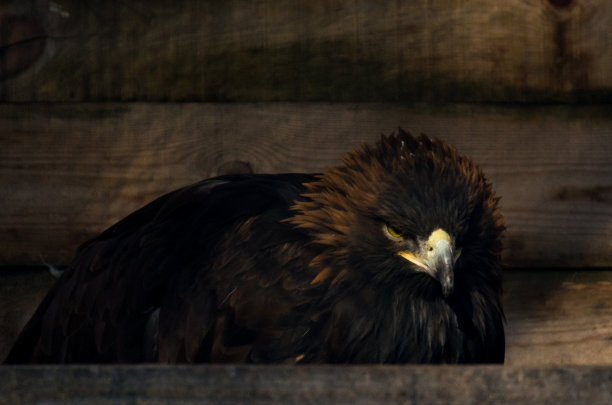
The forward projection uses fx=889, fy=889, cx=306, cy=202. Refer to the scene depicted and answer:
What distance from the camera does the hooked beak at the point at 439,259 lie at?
6.90 ft

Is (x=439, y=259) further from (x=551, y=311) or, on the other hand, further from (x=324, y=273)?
(x=551, y=311)

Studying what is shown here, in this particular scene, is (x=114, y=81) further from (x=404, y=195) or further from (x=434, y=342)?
(x=434, y=342)

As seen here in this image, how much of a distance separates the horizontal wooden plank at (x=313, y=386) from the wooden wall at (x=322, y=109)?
179 centimetres

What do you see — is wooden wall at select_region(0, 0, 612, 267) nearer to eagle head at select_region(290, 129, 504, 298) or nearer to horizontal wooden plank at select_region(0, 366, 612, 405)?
eagle head at select_region(290, 129, 504, 298)

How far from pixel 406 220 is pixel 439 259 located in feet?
0.47

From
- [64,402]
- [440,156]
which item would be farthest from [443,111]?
[64,402]

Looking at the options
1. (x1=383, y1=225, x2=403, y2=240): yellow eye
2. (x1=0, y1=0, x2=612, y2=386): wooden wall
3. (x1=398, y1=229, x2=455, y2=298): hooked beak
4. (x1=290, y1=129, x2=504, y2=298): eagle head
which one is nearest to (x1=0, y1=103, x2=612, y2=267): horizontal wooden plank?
(x1=0, y1=0, x2=612, y2=386): wooden wall

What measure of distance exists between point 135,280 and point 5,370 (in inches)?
54.1

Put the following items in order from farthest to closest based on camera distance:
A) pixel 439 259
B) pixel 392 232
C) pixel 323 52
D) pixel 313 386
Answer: pixel 323 52 → pixel 392 232 → pixel 439 259 → pixel 313 386

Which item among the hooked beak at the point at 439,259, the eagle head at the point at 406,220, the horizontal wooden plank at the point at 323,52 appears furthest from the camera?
the horizontal wooden plank at the point at 323,52

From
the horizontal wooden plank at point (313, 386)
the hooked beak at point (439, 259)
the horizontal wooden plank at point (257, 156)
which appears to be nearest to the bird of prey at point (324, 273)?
the hooked beak at point (439, 259)

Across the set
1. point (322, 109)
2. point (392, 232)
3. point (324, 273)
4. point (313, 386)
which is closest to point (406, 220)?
point (392, 232)

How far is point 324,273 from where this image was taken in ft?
7.57

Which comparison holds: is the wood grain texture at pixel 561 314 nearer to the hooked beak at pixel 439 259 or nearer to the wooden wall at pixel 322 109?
the wooden wall at pixel 322 109
